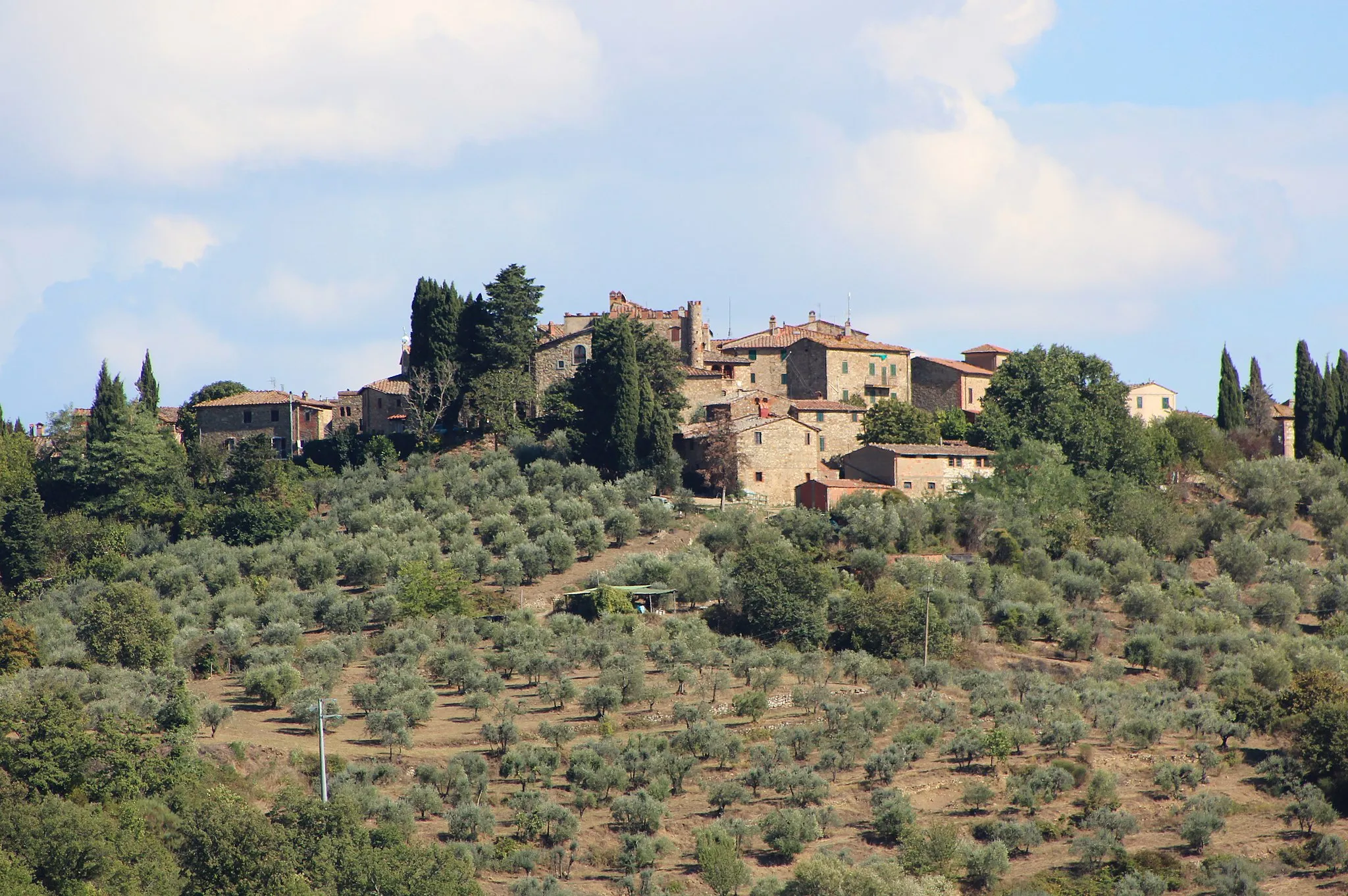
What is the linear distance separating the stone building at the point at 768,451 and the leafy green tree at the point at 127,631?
82.0ft

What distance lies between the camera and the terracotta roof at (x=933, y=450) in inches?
2788

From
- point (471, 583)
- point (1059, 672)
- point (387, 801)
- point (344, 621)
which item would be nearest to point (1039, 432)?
point (1059, 672)

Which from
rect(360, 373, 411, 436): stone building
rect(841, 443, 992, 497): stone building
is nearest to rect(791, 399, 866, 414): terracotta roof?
rect(841, 443, 992, 497): stone building

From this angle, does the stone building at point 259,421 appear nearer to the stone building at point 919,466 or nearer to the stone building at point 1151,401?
the stone building at point 919,466

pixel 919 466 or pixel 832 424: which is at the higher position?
pixel 832 424

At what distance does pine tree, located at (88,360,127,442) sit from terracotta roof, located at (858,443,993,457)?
31.1m

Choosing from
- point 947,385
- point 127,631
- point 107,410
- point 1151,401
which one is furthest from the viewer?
point 1151,401

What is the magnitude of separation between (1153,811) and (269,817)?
21395mm

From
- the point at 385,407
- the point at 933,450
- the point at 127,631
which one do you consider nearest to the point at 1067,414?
the point at 933,450

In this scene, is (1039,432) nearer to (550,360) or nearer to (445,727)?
(550,360)

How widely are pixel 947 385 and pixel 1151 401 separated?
1569cm

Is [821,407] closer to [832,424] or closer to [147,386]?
[832,424]

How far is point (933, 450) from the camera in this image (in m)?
71.4

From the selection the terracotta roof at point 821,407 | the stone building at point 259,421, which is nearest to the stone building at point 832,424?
the terracotta roof at point 821,407
